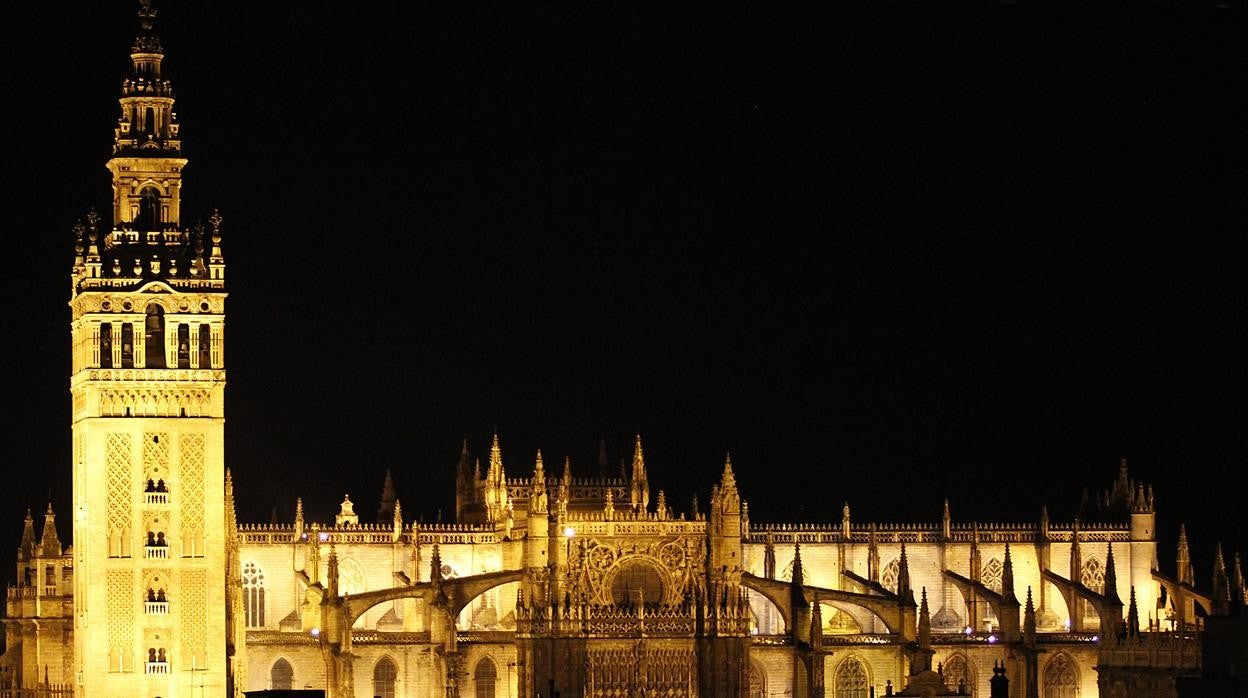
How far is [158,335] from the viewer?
100188mm

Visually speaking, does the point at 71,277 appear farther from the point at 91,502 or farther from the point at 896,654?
the point at 896,654

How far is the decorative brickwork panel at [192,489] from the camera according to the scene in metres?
99.0

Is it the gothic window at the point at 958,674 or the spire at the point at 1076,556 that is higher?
the spire at the point at 1076,556

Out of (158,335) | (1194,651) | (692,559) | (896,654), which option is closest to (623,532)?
(692,559)

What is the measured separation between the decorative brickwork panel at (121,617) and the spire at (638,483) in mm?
21788

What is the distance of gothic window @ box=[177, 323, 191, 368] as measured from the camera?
9981 centimetres

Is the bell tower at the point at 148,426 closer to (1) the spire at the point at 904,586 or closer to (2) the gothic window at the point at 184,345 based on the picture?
(2) the gothic window at the point at 184,345

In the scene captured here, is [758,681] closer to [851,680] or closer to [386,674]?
[851,680]

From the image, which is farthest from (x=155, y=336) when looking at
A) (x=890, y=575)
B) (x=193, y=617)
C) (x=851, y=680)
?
(x=890, y=575)

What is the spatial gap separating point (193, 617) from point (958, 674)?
2588cm

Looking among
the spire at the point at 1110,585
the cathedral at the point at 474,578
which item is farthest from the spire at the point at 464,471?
the spire at the point at 1110,585

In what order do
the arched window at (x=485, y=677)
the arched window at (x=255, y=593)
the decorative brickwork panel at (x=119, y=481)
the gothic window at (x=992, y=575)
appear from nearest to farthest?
the decorative brickwork panel at (x=119, y=481) → the arched window at (x=485, y=677) → the arched window at (x=255, y=593) → the gothic window at (x=992, y=575)

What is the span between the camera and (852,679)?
111500 millimetres

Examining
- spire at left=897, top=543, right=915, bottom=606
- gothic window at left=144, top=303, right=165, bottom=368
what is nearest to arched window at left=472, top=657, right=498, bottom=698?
spire at left=897, top=543, right=915, bottom=606
